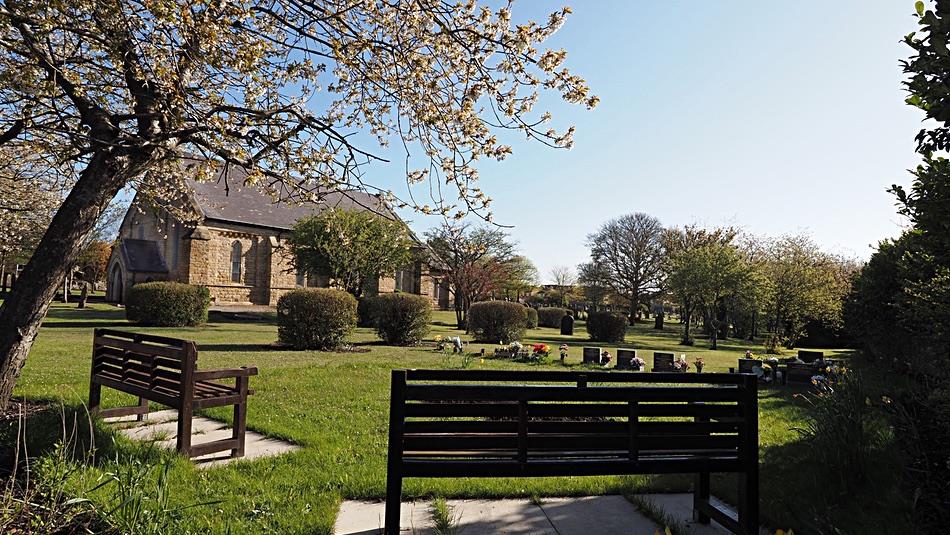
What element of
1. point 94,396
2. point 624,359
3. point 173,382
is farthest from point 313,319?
point 173,382

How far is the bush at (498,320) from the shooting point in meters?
19.7

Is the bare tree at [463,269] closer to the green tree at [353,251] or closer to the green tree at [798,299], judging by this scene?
the green tree at [353,251]

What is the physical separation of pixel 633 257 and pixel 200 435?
1685 inches

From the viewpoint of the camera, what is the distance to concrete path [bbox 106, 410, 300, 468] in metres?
4.84

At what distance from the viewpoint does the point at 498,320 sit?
19734 mm

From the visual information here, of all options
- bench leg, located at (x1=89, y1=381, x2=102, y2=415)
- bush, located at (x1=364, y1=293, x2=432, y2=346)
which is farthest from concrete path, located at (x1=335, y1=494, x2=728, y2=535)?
bush, located at (x1=364, y1=293, x2=432, y2=346)

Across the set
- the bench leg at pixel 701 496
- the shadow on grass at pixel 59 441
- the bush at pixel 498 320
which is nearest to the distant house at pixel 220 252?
the bush at pixel 498 320

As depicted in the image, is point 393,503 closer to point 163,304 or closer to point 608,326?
point 163,304

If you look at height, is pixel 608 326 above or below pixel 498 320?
below

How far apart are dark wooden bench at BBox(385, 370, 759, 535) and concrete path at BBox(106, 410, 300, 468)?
95.3 inches

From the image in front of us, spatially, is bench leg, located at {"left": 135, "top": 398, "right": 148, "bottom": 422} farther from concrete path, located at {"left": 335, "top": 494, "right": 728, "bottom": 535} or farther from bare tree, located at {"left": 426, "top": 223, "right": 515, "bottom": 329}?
bare tree, located at {"left": 426, "top": 223, "right": 515, "bottom": 329}

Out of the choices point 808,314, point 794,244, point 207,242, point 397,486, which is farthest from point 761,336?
point 397,486

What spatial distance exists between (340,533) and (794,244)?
42.7 meters

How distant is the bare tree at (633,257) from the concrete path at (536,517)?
42.3 m
